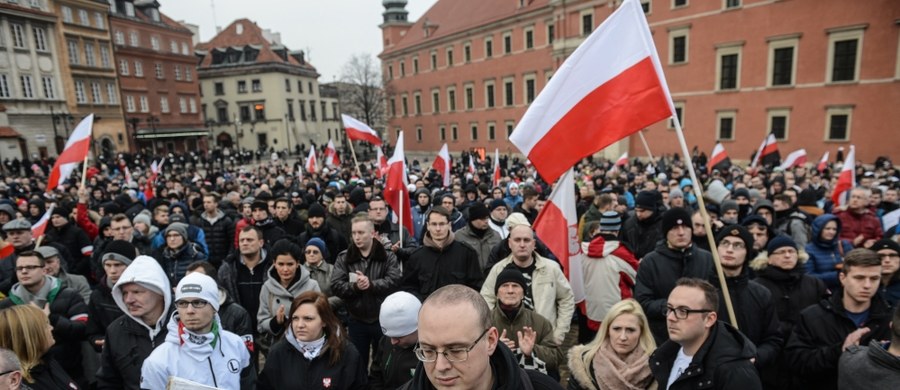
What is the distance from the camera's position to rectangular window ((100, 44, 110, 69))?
133 ft

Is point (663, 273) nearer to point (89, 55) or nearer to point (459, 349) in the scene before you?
point (459, 349)

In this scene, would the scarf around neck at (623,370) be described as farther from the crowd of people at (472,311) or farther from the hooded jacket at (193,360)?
the hooded jacket at (193,360)

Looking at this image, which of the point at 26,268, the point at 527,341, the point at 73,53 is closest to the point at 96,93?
the point at 73,53

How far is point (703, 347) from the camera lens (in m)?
2.61

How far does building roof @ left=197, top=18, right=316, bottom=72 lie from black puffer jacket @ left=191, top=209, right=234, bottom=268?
55.1 metres

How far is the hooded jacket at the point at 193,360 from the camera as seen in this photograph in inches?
109

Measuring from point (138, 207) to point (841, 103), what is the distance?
32108mm

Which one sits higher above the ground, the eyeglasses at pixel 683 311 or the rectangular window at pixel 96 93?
the rectangular window at pixel 96 93

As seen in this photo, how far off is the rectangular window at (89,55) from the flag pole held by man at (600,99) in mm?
48652

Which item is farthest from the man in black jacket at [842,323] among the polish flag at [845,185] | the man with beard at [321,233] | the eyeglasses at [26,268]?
the polish flag at [845,185]

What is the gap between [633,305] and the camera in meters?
3.11

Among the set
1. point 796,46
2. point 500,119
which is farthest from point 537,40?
point 796,46

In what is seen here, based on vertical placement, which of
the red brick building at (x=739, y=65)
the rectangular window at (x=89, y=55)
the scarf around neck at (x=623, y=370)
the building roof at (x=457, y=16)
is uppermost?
the building roof at (x=457, y=16)

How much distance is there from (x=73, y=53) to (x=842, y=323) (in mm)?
50688
